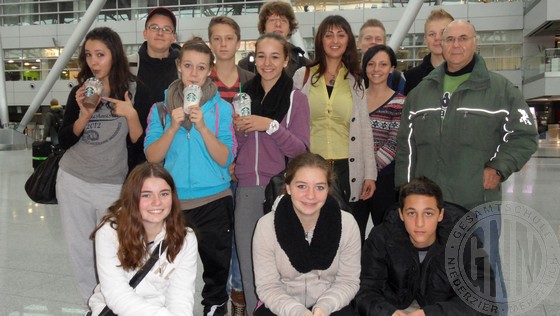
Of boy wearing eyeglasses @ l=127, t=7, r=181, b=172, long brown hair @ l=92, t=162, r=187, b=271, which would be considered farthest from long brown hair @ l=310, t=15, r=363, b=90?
long brown hair @ l=92, t=162, r=187, b=271

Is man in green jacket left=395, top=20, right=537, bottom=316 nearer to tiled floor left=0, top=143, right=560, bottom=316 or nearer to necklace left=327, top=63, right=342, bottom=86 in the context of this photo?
necklace left=327, top=63, right=342, bottom=86

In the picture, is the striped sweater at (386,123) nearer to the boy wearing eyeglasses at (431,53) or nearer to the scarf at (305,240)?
the boy wearing eyeglasses at (431,53)

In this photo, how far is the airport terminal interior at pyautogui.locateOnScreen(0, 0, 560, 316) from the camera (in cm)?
454

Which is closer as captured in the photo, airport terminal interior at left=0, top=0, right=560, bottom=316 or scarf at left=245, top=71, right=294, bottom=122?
scarf at left=245, top=71, right=294, bottom=122

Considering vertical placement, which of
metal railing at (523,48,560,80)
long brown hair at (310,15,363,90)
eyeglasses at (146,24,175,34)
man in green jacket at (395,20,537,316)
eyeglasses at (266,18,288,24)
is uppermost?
metal railing at (523,48,560,80)

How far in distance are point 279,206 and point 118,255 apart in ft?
3.08

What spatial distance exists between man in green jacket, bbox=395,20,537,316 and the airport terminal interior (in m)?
1.05

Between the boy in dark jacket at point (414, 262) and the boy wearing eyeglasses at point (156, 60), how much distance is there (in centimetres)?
172

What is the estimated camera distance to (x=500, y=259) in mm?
3818

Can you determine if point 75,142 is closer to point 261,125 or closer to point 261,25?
point 261,125

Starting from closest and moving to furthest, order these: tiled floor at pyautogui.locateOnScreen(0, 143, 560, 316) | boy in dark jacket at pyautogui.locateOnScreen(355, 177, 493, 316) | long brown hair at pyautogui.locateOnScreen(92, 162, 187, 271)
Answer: long brown hair at pyautogui.locateOnScreen(92, 162, 187, 271) → boy in dark jacket at pyautogui.locateOnScreen(355, 177, 493, 316) → tiled floor at pyautogui.locateOnScreen(0, 143, 560, 316)

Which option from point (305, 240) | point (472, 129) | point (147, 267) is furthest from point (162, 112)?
point (472, 129)

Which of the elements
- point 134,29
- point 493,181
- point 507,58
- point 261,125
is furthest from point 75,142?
point 134,29

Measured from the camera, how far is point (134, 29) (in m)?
35.5
